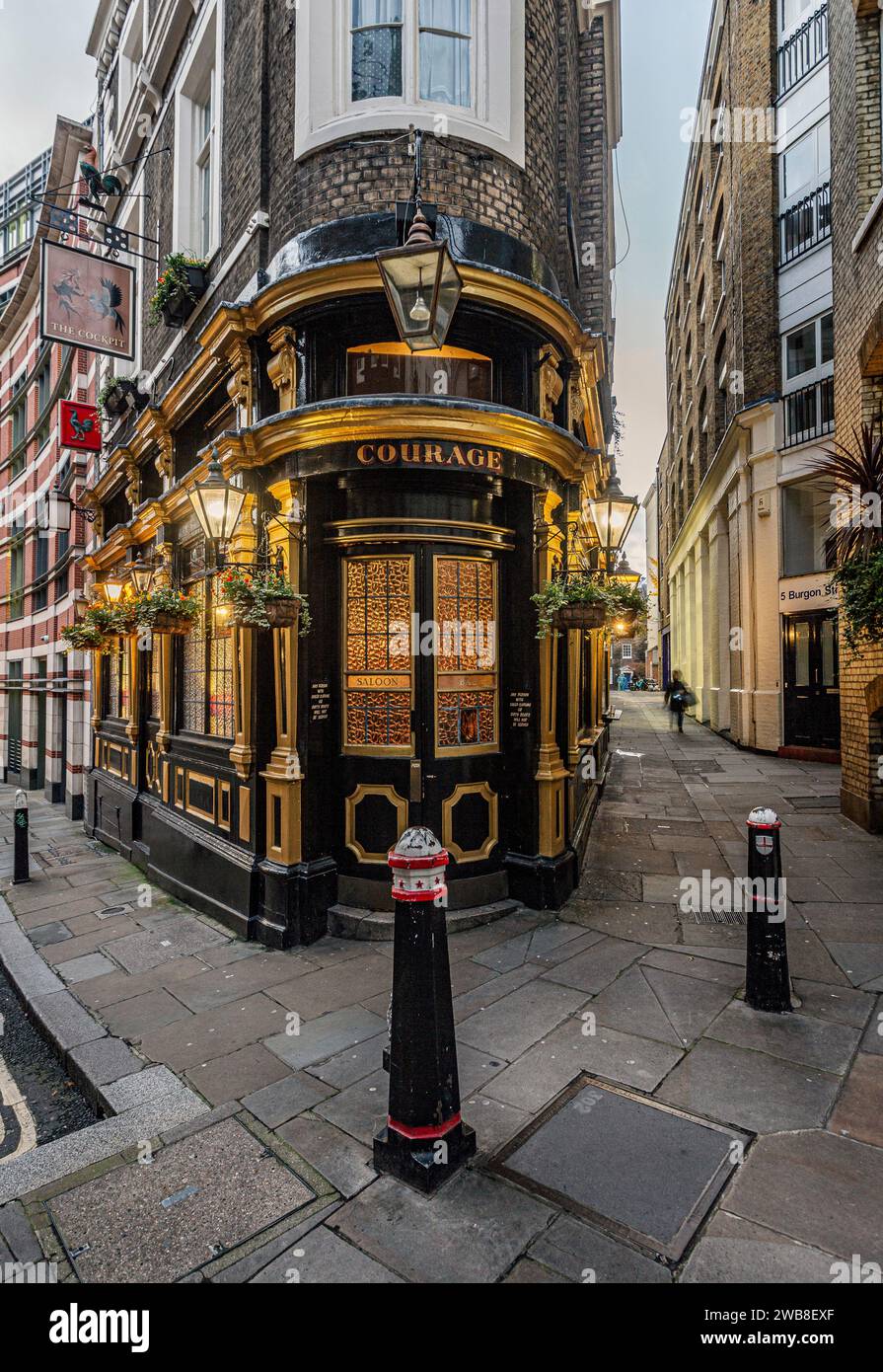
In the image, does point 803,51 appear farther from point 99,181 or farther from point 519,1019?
point 519,1019

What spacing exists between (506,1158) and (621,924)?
3191mm

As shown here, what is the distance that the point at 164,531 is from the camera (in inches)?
341

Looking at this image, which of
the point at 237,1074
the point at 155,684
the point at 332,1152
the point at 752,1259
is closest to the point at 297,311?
the point at 155,684

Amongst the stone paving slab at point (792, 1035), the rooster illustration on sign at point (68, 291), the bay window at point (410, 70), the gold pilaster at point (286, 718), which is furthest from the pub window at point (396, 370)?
the rooster illustration on sign at point (68, 291)

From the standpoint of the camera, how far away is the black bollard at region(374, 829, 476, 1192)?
289cm

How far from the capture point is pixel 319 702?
19.8 feet

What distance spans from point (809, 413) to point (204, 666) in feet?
51.2

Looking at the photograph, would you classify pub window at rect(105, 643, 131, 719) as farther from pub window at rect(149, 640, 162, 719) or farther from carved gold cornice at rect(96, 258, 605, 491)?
carved gold cornice at rect(96, 258, 605, 491)

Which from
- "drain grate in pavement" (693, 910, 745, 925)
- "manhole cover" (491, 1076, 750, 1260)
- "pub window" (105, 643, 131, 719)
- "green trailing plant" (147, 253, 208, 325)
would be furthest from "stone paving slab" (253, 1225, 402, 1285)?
"pub window" (105, 643, 131, 719)

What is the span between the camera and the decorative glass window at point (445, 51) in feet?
21.1

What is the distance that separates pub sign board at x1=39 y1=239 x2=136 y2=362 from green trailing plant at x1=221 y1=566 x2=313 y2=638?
267 inches
